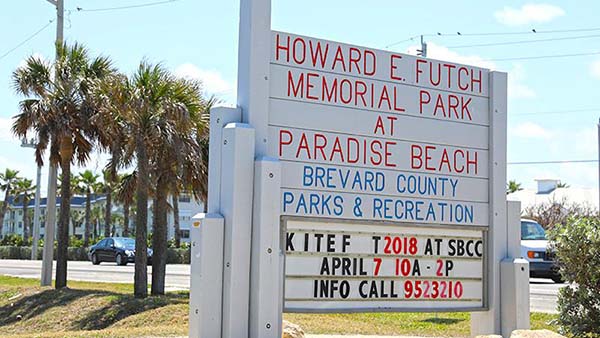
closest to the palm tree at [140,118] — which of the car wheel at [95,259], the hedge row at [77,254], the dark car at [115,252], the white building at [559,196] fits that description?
the dark car at [115,252]

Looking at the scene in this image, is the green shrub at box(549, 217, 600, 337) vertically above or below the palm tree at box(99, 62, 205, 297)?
below

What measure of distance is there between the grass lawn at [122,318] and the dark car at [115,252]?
523 inches

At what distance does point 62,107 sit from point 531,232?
1353cm

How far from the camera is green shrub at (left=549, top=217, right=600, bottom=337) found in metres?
Answer: 10.1

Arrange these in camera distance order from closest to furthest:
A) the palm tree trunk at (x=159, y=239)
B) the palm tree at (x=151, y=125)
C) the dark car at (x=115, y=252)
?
the palm tree at (x=151, y=125) → the palm tree trunk at (x=159, y=239) → the dark car at (x=115, y=252)

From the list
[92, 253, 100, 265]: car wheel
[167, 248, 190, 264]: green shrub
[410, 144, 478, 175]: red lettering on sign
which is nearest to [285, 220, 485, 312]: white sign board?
[410, 144, 478, 175]: red lettering on sign

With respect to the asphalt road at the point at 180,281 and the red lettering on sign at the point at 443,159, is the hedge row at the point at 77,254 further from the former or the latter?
the red lettering on sign at the point at 443,159

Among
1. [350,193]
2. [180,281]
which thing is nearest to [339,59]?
[350,193]

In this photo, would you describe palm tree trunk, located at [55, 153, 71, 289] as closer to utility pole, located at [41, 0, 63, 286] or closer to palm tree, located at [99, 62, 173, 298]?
utility pole, located at [41, 0, 63, 286]

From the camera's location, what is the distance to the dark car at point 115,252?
40.3 metres

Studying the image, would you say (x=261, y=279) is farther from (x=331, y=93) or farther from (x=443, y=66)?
(x=443, y=66)

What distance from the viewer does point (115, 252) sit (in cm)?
4081

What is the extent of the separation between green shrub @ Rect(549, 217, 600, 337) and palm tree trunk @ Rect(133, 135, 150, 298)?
11.9 metres

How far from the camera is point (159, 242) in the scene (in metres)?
21.5
